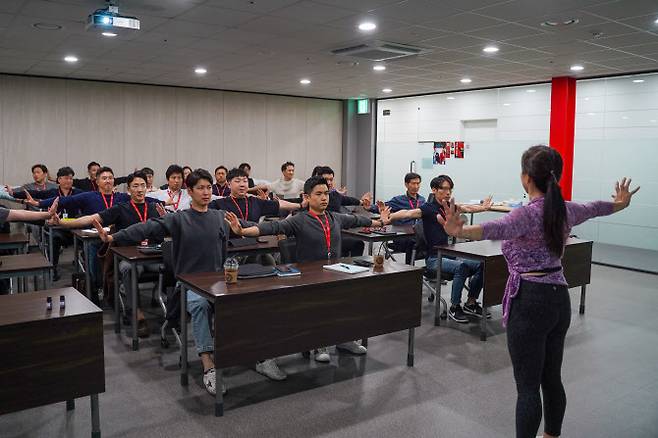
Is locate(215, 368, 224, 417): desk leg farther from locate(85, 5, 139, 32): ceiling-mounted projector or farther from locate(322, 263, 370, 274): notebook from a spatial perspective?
locate(85, 5, 139, 32): ceiling-mounted projector

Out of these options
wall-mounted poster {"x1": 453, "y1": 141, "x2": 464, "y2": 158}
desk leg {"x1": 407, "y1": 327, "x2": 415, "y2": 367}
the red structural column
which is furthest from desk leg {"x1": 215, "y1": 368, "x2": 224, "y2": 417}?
wall-mounted poster {"x1": 453, "y1": 141, "x2": 464, "y2": 158}

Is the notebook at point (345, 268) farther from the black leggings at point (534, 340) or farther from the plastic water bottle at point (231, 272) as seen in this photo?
the black leggings at point (534, 340)

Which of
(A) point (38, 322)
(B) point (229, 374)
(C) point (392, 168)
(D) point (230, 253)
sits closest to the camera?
(A) point (38, 322)

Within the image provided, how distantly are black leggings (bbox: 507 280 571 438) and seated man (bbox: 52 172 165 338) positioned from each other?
3.27 metres

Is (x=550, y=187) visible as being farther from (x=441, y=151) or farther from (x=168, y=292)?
(x=441, y=151)

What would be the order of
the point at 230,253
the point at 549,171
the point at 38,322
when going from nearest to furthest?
the point at 549,171, the point at 38,322, the point at 230,253

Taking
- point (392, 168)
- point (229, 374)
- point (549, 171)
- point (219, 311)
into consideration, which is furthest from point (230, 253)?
point (392, 168)

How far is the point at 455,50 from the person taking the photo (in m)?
7.37

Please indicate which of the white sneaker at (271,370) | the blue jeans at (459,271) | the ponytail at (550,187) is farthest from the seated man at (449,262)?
the ponytail at (550,187)

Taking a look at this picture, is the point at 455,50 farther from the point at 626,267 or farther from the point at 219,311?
the point at 219,311

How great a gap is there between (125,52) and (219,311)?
19.3ft

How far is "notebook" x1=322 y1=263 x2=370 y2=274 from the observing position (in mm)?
3836

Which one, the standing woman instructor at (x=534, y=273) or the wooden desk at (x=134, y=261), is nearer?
the standing woman instructor at (x=534, y=273)

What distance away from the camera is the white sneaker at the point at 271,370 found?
3.92 m
